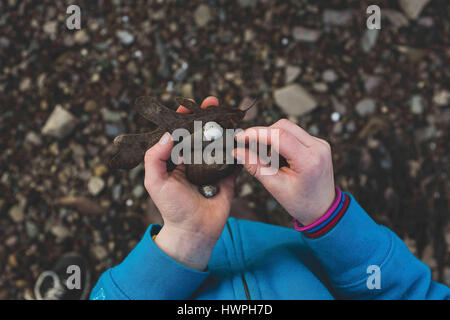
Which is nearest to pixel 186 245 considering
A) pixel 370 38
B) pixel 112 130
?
pixel 112 130

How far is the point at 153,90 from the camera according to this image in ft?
5.79

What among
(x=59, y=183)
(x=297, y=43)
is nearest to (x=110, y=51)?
(x=59, y=183)

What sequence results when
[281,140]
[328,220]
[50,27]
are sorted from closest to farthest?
[281,140] → [328,220] → [50,27]

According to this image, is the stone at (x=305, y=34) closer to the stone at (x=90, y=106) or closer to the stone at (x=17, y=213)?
the stone at (x=90, y=106)

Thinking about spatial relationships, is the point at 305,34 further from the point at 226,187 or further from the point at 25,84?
the point at 25,84

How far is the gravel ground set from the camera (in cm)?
165

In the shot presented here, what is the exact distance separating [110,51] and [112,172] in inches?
22.9

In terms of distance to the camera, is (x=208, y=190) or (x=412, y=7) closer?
(x=208, y=190)

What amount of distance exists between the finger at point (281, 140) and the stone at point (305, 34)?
0.94 m

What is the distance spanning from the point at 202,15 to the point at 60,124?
33.0 inches

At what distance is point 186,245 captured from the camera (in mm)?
1033
